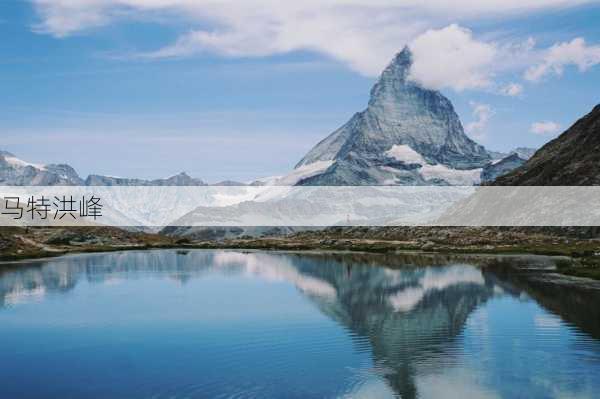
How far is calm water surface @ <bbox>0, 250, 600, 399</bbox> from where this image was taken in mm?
54938

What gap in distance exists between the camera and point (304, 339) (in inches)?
2916

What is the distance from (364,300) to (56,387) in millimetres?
62007

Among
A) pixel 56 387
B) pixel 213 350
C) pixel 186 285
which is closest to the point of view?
pixel 56 387

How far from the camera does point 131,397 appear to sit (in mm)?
51969

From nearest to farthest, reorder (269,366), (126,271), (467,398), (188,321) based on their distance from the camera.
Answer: (467,398)
(269,366)
(188,321)
(126,271)

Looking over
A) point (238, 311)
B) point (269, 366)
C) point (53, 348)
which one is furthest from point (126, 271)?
point (269, 366)

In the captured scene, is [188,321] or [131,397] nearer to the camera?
[131,397]

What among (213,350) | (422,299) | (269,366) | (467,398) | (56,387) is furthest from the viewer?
(422,299)

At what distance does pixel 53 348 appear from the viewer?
7206cm

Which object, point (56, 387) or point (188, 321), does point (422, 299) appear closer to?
point (188, 321)

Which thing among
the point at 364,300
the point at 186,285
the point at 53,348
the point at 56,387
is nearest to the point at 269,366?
the point at 56,387

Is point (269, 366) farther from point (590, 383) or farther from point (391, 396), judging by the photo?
point (590, 383)

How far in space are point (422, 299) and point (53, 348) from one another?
5926 centimetres

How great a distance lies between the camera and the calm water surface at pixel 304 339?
54.9 metres
